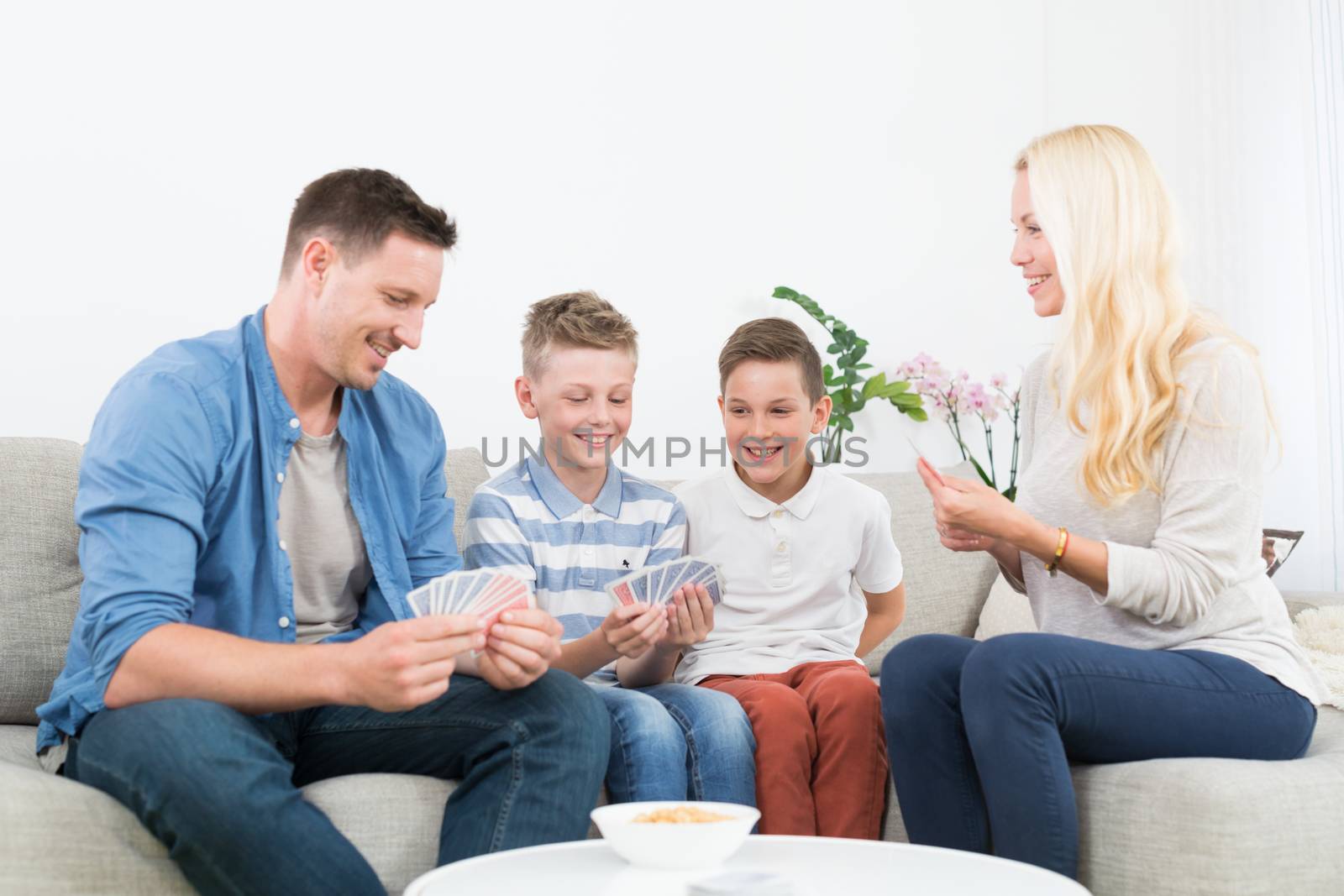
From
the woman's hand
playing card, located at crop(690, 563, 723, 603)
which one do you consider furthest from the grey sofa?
playing card, located at crop(690, 563, 723, 603)

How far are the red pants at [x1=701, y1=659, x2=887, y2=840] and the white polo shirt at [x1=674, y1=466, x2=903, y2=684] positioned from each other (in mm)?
220

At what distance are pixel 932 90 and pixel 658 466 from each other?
1.74m

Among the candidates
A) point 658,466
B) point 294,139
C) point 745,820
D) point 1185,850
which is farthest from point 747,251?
point 745,820

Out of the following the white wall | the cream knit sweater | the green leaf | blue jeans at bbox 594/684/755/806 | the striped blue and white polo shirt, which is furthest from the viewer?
the green leaf

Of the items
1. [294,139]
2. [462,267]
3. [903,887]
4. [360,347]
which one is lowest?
[903,887]

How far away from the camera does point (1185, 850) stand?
1.72 metres

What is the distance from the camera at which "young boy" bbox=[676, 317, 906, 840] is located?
245cm

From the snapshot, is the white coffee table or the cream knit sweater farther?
the cream knit sweater

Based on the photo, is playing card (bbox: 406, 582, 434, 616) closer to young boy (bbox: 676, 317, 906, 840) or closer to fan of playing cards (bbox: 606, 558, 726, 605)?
fan of playing cards (bbox: 606, 558, 726, 605)

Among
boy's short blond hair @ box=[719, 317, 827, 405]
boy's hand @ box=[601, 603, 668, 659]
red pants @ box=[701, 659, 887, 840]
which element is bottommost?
red pants @ box=[701, 659, 887, 840]

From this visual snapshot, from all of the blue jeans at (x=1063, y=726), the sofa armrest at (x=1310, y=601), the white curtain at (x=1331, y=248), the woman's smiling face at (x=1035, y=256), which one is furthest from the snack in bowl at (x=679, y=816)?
the white curtain at (x=1331, y=248)

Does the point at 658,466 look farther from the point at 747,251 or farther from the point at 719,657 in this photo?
the point at 719,657

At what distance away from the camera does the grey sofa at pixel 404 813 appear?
60.6 inches

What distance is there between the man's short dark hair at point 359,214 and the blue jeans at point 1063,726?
1130 millimetres
